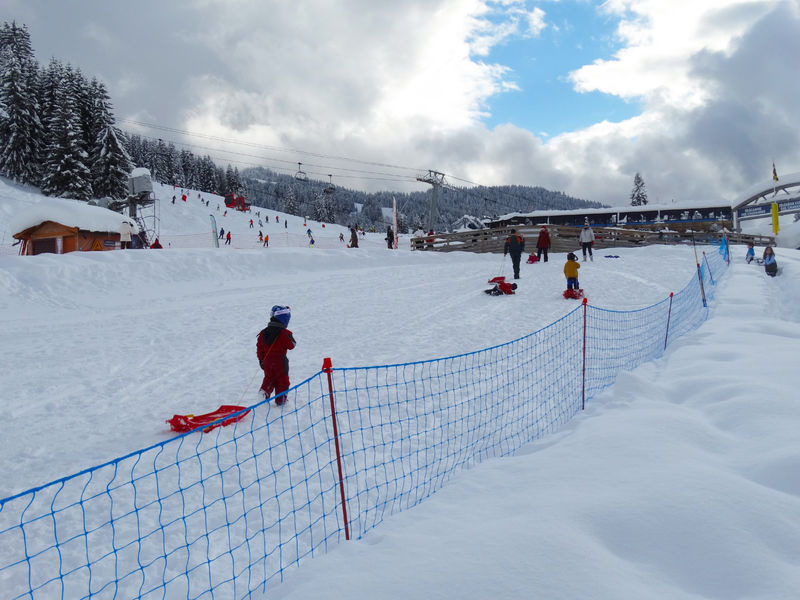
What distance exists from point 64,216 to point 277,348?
2628 cm

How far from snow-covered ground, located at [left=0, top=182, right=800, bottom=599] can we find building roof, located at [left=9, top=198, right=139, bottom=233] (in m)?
11.8

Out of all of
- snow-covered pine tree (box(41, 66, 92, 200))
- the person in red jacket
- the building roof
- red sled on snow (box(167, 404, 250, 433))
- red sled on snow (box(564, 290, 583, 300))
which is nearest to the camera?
red sled on snow (box(167, 404, 250, 433))

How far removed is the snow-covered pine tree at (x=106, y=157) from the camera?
45.4 m

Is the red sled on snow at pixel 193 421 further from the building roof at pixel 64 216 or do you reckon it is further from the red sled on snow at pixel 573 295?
the building roof at pixel 64 216

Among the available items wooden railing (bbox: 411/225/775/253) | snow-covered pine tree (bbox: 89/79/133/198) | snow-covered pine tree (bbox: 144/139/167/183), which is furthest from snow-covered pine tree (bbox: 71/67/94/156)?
snow-covered pine tree (bbox: 144/139/167/183)

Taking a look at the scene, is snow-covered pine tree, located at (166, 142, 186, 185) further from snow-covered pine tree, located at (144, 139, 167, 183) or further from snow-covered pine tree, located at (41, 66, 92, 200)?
snow-covered pine tree, located at (41, 66, 92, 200)

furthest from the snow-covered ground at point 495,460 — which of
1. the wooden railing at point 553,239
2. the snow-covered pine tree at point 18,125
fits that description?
the snow-covered pine tree at point 18,125

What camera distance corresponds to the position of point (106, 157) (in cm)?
4531

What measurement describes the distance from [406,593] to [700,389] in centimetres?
508

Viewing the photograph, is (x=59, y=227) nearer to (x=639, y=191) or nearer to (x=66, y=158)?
(x=66, y=158)

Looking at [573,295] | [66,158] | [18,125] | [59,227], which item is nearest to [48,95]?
[18,125]

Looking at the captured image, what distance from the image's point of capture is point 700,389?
581 cm

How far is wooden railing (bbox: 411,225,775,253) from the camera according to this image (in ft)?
96.0

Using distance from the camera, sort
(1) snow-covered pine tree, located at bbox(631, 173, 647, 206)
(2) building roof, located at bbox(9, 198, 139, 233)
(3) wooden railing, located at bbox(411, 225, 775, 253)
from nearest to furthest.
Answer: (2) building roof, located at bbox(9, 198, 139, 233) < (3) wooden railing, located at bbox(411, 225, 775, 253) < (1) snow-covered pine tree, located at bbox(631, 173, 647, 206)
